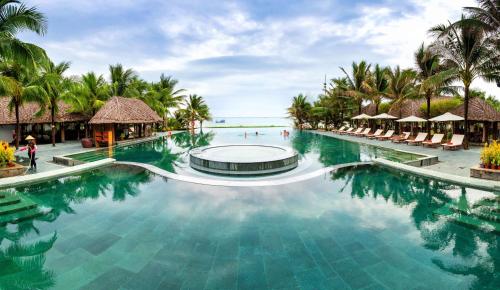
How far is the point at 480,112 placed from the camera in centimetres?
1736

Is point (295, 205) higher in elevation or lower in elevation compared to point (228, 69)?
lower

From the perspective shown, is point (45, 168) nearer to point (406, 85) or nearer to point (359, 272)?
point (359, 272)

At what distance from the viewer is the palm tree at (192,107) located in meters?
39.0

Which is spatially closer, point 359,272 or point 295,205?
point 359,272

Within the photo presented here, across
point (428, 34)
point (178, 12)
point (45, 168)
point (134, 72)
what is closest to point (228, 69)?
point (134, 72)

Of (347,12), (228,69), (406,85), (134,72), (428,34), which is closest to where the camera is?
(347,12)

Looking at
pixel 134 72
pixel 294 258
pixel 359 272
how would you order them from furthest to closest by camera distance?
pixel 134 72, pixel 294 258, pixel 359 272

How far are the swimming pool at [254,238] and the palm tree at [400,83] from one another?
57.3ft

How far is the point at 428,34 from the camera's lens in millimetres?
15266

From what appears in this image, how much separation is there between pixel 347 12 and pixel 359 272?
47.5ft

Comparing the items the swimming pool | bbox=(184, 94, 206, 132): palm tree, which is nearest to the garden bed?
the swimming pool

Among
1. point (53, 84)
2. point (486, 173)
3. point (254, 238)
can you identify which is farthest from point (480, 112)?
point (53, 84)

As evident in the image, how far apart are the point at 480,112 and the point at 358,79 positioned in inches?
488

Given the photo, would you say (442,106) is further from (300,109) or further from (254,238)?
(254,238)
